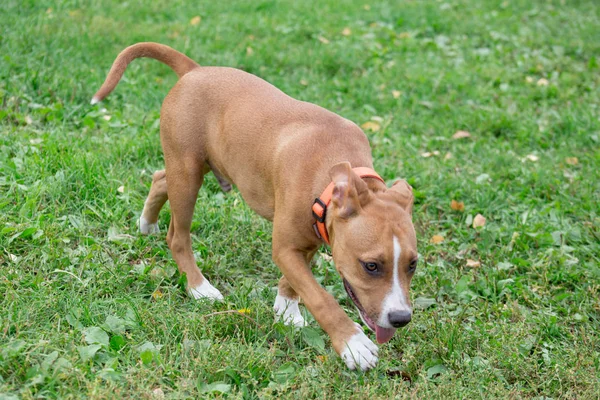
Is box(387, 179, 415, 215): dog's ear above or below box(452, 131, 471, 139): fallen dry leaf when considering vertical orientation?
above

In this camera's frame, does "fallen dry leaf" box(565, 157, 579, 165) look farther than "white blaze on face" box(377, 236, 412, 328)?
Yes

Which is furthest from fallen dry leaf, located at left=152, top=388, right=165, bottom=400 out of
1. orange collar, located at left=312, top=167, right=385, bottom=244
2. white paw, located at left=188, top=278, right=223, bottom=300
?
orange collar, located at left=312, top=167, right=385, bottom=244

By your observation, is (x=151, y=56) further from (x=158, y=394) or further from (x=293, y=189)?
(x=158, y=394)

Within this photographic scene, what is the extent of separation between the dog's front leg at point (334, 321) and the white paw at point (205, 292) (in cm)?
75

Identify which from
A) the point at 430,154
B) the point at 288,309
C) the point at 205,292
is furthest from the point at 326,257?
the point at 430,154

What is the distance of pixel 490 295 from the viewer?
15.5 feet

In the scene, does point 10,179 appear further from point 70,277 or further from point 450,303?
point 450,303

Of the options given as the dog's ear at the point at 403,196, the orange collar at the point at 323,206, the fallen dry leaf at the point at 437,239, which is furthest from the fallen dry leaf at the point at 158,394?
the fallen dry leaf at the point at 437,239

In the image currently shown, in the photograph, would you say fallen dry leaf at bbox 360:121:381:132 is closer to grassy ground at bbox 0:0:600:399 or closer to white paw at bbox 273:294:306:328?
grassy ground at bbox 0:0:600:399

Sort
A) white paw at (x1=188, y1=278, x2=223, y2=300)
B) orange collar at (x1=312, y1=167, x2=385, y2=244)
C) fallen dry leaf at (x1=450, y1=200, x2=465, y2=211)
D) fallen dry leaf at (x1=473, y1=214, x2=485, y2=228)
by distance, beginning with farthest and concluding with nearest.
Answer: fallen dry leaf at (x1=450, y1=200, x2=465, y2=211), fallen dry leaf at (x1=473, y1=214, x2=485, y2=228), white paw at (x1=188, y1=278, x2=223, y2=300), orange collar at (x1=312, y1=167, x2=385, y2=244)

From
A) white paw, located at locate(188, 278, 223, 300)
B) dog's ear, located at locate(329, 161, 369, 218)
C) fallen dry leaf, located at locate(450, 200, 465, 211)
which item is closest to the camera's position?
dog's ear, located at locate(329, 161, 369, 218)

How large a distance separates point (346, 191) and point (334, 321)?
66 centimetres

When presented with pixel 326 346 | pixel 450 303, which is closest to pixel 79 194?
pixel 326 346

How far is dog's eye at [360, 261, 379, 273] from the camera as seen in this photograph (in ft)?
11.2
